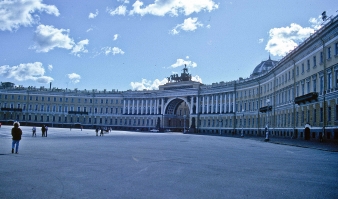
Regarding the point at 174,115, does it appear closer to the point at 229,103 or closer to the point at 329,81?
the point at 229,103

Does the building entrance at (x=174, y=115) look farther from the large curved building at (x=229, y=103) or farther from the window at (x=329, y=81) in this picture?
the window at (x=329, y=81)

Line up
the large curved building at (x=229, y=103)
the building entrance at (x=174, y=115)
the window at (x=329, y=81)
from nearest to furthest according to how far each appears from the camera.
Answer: the window at (x=329, y=81), the large curved building at (x=229, y=103), the building entrance at (x=174, y=115)

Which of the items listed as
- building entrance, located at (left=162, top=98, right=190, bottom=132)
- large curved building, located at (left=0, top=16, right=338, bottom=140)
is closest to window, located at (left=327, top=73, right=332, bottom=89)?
large curved building, located at (left=0, top=16, right=338, bottom=140)

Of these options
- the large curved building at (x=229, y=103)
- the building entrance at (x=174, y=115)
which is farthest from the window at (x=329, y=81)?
the building entrance at (x=174, y=115)

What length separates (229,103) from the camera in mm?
87062

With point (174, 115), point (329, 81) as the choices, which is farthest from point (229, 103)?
point (329, 81)

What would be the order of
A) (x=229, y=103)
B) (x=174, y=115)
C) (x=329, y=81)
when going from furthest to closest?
1. (x=174, y=115)
2. (x=229, y=103)
3. (x=329, y=81)

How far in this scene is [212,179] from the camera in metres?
9.86

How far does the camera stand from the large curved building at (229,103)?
36.5 metres

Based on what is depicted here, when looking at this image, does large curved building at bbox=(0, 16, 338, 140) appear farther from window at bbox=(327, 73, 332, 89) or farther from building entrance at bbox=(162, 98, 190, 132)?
building entrance at bbox=(162, 98, 190, 132)

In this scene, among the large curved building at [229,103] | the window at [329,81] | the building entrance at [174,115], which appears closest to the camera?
the window at [329,81]

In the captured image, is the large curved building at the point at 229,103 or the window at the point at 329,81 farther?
the large curved building at the point at 229,103

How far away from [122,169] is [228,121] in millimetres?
77290

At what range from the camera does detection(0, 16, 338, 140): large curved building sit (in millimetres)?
36469
